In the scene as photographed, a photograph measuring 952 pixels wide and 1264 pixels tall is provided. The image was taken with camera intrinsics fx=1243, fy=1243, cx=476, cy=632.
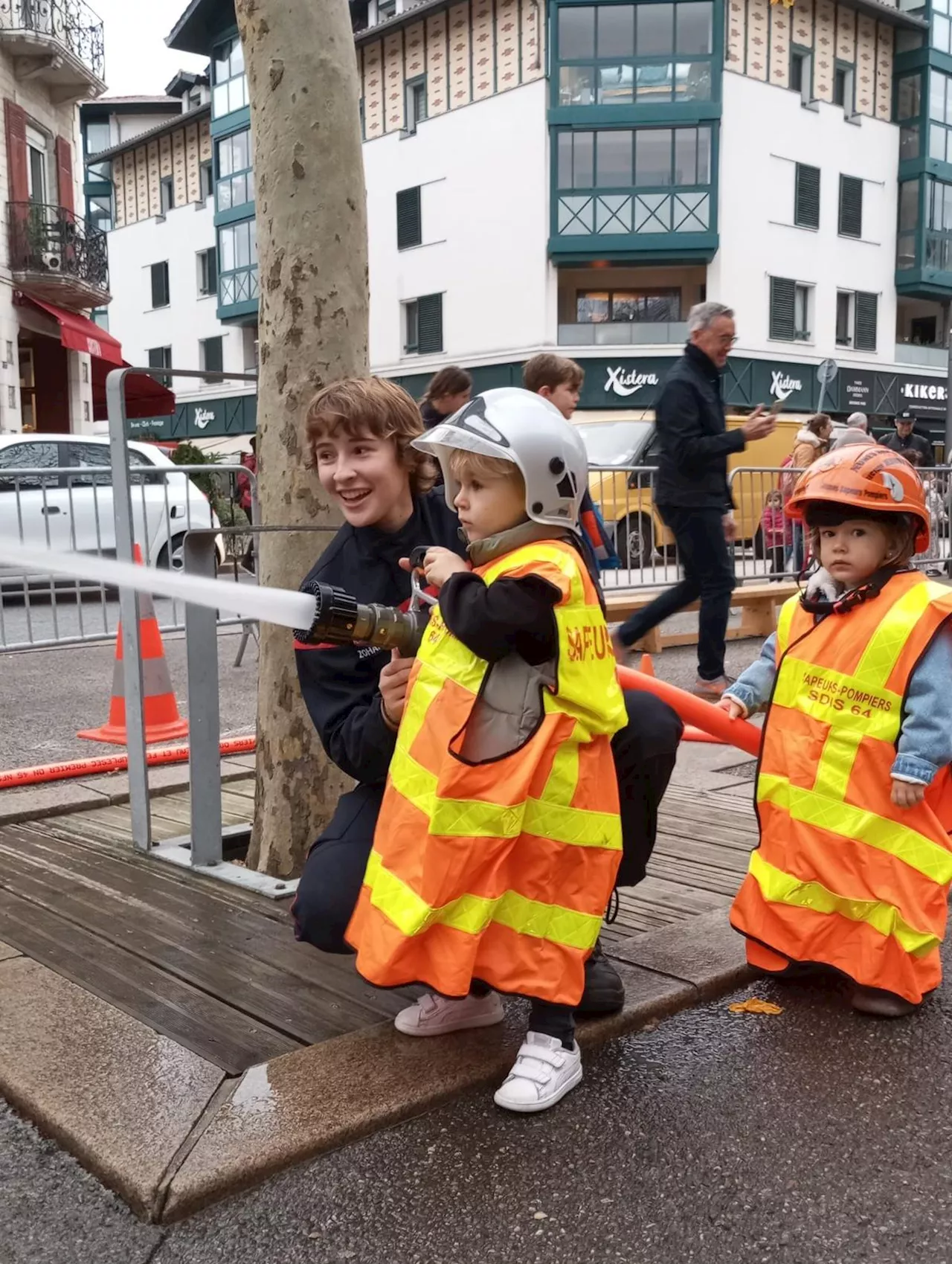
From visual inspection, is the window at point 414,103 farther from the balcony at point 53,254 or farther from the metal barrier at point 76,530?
the metal barrier at point 76,530

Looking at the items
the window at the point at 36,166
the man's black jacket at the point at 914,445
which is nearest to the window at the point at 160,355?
the window at the point at 36,166

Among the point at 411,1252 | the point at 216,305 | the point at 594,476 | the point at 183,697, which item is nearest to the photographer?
the point at 411,1252

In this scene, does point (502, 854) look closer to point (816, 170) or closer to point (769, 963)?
point (769, 963)

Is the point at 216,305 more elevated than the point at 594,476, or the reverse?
the point at 216,305

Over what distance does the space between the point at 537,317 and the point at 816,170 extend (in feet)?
27.5

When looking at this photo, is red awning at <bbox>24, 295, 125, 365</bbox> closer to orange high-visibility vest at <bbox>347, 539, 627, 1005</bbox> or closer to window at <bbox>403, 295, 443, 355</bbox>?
window at <bbox>403, 295, 443, 355</bbox>

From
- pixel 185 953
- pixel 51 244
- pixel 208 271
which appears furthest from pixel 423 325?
pixel 185 953

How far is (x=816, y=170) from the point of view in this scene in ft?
Answer: 103

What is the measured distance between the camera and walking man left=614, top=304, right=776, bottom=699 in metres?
6.29

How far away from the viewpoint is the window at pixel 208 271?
129 ft

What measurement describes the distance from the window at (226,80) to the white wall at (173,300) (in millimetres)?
2997

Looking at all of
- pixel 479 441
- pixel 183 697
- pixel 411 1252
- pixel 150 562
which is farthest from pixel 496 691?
pixel 150 562

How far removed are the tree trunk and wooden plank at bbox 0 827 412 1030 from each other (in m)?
0.30

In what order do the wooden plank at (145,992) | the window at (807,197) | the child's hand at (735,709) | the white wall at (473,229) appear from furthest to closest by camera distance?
1. the window at (807,197)
2. the white wall at (473,229)
3. the child's hand at (735,709)
4. the wooden plank at (145,992)
